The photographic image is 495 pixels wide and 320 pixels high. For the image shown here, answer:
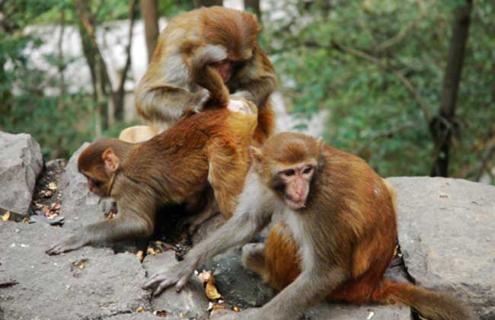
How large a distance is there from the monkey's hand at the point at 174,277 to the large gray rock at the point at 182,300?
0.05m

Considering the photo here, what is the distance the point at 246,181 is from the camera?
612 centimetres

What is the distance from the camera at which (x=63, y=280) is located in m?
5.78

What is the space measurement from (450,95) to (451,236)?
17.1ft

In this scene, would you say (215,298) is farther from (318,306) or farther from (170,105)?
(170,105)

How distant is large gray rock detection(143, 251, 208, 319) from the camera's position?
5.73 m

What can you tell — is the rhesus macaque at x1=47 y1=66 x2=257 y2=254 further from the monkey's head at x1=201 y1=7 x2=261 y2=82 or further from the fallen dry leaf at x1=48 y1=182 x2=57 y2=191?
the fallen dry leaf at x1=48 y1=182 x2=57 y2=191

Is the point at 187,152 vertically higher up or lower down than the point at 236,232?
higher up

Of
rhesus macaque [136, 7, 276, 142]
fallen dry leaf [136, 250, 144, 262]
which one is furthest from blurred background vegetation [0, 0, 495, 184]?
fallen dry leaf [136, 250, 144, 262]

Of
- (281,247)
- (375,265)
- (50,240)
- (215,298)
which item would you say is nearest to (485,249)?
(375,265)

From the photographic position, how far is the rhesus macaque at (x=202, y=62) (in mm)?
6906

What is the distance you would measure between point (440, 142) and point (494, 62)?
5.39 ft

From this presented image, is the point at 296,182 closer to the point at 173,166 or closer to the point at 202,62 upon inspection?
the point at 173,166

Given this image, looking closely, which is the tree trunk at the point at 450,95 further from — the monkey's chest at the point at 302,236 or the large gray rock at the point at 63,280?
the large gray rock at the point at 63,280

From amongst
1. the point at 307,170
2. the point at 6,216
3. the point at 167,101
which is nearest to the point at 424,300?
the point at 307,170
